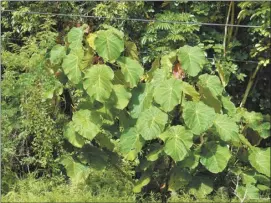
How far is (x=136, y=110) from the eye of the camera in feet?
16.3

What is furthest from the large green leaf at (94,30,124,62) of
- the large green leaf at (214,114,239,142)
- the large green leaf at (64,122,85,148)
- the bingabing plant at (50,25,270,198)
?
the large green leaf at (214,114,239,142)

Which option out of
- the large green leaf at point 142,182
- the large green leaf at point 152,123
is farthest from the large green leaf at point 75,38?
the large green leaf at point 142,182

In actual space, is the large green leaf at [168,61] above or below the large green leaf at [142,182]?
above

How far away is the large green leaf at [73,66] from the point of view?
4.87 metres

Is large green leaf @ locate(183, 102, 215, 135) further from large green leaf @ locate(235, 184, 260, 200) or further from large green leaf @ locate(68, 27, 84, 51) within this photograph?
large green leaf @ locate(68, 27, 84, 51)

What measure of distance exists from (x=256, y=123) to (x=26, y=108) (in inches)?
98.4

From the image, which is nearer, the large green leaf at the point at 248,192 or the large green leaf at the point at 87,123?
the large green leaf at the point at 87,123

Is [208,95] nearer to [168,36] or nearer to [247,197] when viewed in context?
[247,197]

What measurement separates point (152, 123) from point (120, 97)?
1.27ft

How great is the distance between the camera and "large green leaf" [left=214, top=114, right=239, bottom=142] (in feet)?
15.7

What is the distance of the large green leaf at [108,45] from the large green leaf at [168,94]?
519 mm

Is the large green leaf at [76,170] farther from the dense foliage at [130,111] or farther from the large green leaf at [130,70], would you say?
the large green leaf at [130,70]

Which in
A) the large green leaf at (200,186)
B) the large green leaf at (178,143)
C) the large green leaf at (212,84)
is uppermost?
the large green leaf at (212,84)

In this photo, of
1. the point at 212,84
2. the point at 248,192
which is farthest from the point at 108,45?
the point at 248,192
